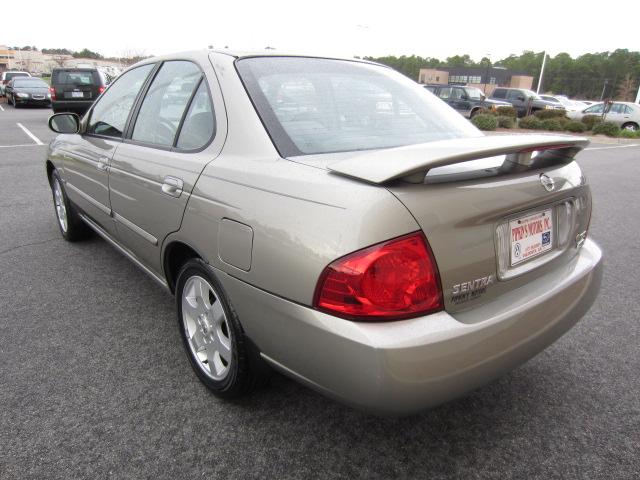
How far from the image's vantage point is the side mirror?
3.58m

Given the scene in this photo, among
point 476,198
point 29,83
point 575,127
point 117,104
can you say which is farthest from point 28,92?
point 476,198

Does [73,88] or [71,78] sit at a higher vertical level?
[71,78]

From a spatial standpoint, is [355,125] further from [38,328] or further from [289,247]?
[38,328]

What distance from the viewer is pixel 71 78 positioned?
15.1 meters

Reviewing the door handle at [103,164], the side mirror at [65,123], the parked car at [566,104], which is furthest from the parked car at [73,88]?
the parked car at [566,104]

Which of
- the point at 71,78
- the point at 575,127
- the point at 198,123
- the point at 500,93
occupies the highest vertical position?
the point at 198,123

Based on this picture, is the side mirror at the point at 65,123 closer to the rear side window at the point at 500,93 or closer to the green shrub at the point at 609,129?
the green shrub at the point at 609,129

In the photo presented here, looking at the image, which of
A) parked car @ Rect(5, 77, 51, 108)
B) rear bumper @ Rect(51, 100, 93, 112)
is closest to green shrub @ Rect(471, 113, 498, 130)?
rear bumper @ Rect(51, 100, 93, 112)

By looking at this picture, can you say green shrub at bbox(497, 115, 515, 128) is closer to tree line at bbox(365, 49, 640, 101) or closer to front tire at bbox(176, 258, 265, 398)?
front tire at bbox(176, 258, 265, 398)

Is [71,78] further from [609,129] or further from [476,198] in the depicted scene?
[609,129]

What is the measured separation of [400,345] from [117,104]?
2708 millimetres

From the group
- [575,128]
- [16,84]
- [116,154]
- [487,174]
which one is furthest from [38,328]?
[16,84]

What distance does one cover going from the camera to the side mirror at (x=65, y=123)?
3.58 m

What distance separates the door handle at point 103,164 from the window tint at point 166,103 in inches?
12.0
